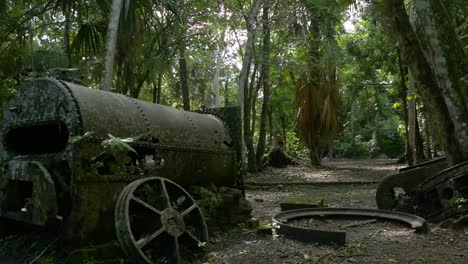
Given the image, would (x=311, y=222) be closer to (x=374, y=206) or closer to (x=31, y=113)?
(x=374, y=206)

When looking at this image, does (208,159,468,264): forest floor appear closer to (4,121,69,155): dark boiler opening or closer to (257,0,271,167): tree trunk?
(4,121,69,155): dark boiler opening

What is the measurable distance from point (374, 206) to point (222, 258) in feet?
14.9

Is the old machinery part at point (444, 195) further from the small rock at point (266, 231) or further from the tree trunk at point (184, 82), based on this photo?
the tree trunk at point (184, 82)

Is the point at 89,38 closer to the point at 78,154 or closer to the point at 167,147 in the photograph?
the point at 167,147

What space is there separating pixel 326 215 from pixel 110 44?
4.49 m

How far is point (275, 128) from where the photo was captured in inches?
1200

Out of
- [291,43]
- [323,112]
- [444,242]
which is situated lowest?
[444,242]

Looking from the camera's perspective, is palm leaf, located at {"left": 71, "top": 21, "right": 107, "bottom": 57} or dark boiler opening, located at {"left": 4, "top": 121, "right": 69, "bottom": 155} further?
palm leaf, located at {"left": 71, "top": 21, "right": 107, "bottom": 57}

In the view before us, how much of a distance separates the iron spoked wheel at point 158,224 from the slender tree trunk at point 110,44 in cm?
273

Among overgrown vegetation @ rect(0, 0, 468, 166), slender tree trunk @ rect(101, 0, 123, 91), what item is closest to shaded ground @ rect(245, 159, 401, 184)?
overgrown vegetation @ rect(0, 0, 468, 166)

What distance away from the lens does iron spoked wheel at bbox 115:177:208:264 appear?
3797 millimetres

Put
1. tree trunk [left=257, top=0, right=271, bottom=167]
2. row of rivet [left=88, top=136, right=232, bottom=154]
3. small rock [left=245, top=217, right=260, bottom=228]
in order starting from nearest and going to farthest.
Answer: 1. row of rivet [left=88, top=136, right=232, bottom=154]
2. small rock [left=245, top=217, right=260, bottom=228]
3. tree trunk [left=257, top=0, right=271, bottom=167]

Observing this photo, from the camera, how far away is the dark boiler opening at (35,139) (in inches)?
197

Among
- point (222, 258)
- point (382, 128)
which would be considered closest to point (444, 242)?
point (222, 258)
